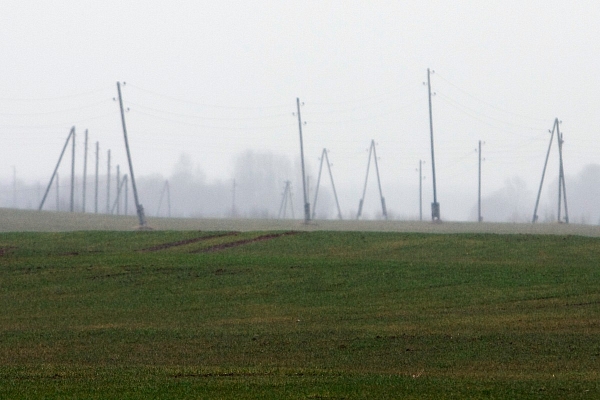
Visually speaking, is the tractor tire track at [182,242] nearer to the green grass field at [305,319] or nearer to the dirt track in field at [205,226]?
the green grass field at [305,319]

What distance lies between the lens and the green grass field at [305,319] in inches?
558

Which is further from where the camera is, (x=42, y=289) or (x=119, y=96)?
(x=119, y=96)

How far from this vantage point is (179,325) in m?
22.4

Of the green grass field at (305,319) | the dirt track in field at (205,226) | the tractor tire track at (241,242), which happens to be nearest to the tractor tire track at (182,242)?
the green grass field at (305,319)

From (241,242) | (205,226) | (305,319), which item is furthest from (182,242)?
(205,226)

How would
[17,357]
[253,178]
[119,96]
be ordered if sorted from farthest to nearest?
[253,178], [119,96], [17,357]

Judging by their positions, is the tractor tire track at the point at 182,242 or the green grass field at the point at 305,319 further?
the tractor tire track at the point at 182,242

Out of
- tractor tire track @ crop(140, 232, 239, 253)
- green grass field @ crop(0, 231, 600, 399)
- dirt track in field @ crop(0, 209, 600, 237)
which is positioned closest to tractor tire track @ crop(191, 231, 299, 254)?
green grass field @ crop(0, 231, 600, 399)

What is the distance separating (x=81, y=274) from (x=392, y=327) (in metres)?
14.3

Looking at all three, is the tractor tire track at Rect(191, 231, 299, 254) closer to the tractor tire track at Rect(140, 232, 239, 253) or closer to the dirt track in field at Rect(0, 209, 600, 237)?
the tractor tire track at Rect(140, 232, 239, 253)

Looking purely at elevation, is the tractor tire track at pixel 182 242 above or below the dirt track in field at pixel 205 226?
below

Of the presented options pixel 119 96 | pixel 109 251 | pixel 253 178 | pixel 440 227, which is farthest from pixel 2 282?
pixel 253 178

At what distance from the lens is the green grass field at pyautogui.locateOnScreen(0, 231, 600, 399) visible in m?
14.2

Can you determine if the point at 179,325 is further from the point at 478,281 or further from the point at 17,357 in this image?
the point at 478,281
